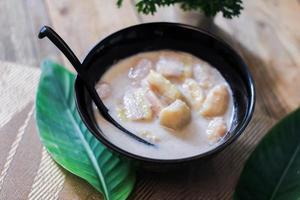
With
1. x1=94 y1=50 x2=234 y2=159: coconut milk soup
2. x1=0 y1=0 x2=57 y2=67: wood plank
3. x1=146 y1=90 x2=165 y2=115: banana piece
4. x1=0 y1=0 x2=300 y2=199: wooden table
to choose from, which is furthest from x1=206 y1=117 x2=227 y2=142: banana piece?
x1=0 y1=0 x2=57 y2=67: wood plank

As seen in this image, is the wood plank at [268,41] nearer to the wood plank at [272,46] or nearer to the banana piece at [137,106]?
the wood plank at [272,46]

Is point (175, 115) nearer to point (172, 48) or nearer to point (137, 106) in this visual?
point (137, 106)

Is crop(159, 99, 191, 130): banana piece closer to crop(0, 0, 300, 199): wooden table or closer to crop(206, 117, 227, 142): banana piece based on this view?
crop(206, 117, 227, 142): banana piece

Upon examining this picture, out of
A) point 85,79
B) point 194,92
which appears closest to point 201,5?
point 194,92

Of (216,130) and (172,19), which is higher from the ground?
(172,19)

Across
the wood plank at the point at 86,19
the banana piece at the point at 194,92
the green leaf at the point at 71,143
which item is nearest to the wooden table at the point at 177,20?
the wood plank at the point at 86,19

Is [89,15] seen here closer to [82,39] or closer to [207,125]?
[82,39]

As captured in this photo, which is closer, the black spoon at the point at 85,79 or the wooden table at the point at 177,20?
the black spoon at the point at 85,79
